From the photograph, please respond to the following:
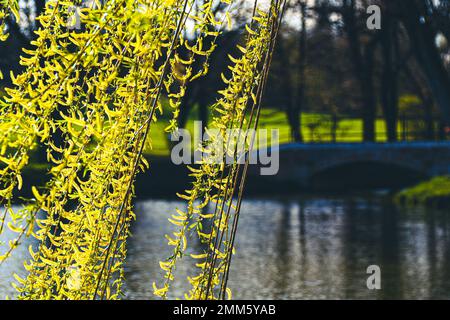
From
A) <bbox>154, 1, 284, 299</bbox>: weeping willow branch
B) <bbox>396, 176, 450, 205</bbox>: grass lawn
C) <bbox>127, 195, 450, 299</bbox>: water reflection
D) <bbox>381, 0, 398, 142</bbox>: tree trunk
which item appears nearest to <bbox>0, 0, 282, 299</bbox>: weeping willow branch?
<bbox>154, 1, 284, 299</bbox>: weeping willow branch

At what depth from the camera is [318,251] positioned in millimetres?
13586

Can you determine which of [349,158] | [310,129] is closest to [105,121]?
[349,158]

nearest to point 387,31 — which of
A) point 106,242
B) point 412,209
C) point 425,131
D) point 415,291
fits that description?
point 425,131

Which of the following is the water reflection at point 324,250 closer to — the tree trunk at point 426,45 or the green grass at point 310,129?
the tree trunk at point 426,45

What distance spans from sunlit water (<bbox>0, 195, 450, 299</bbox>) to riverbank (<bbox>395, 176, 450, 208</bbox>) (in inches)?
22.1

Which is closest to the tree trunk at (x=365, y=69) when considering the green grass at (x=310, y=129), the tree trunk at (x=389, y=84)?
the tree trunk at (x=389, y=84)

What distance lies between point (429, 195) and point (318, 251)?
23.1 feet

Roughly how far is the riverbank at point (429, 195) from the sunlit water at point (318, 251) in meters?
0.56

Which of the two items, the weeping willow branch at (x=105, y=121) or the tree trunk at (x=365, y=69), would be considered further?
the tree trunk at (x=365, y=69)

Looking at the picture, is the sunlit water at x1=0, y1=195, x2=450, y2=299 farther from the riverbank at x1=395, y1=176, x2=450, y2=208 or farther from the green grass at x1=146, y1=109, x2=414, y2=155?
the green grass at x1=146, y1=109, x2=414, y2=155

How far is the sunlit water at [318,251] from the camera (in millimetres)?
10258
